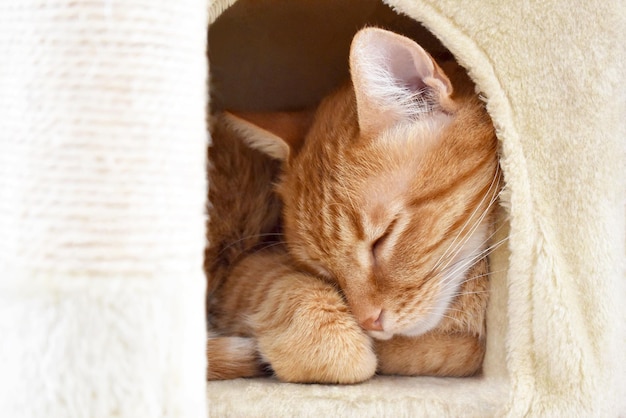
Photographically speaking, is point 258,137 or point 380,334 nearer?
point 380,334

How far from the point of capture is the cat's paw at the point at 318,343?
1.21 meters

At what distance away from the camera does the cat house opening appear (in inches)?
68.8

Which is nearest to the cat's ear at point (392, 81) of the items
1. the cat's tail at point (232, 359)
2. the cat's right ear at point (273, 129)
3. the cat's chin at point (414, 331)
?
the cat's right ear at point (273, 129)

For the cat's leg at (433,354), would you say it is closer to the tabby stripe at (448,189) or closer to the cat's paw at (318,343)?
the cat's paw at (318,343)

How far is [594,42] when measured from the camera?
110 centimetres

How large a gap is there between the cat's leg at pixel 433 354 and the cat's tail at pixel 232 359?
0.27 metres

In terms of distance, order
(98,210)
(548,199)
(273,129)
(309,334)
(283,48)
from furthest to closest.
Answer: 1. (283,48)
2. (273,129)
3. (309,334)
4. (548,199)
5. (98,210)

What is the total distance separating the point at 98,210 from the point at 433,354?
802mm

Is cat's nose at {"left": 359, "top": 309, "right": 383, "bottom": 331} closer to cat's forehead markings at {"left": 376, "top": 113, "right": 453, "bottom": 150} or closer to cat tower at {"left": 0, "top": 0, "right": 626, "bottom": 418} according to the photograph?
cat's forehead markings at {"left": 376, "top": 113, "right": 453, "bottom": 150}

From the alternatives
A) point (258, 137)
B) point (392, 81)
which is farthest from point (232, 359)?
point (392, 81)

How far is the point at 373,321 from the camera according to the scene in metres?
1.25

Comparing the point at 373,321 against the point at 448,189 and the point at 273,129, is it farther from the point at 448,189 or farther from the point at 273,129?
the point at 273,129

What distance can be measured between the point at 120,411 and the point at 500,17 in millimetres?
874

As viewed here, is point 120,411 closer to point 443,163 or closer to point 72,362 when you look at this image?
point 72,362
